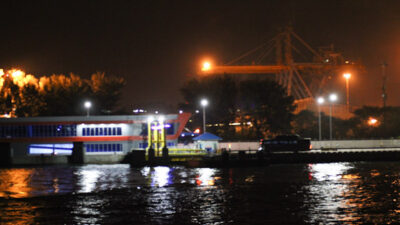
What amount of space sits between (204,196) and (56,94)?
70511 millimetres

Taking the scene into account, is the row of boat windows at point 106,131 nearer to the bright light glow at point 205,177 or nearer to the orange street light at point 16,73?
the bright light glow at point 205,177

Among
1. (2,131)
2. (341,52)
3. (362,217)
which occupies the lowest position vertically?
(362,217)

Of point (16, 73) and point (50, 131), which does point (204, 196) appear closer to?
point (50, 131)

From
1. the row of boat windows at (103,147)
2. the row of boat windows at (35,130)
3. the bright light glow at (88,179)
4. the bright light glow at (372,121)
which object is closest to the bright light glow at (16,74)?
the row of boat windows at (35,130)

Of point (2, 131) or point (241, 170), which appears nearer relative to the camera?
point (241, 170)

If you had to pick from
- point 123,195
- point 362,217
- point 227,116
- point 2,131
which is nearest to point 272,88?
point 227,116

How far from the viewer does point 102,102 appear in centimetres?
11075

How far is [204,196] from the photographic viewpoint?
37.6m

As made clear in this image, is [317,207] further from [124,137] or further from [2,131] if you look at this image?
[2,131]

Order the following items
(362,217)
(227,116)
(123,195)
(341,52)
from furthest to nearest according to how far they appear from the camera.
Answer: (341,52), (227,116), (123,195), (362,217)

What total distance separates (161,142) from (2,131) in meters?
23.1

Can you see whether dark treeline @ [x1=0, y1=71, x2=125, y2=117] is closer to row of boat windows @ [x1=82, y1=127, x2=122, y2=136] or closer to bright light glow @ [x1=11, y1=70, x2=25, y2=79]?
bright light glow @ [x1=11, y1=70, x2=25, y2=79]

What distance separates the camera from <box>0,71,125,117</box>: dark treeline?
9812cm

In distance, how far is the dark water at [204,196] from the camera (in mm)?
29625
